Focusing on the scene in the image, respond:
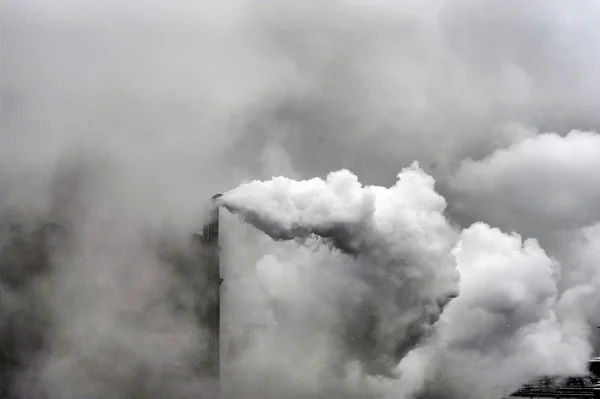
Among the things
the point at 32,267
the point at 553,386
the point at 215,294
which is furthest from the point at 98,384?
the point at 553,386

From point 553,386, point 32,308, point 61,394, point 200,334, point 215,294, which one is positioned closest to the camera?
point 61,394

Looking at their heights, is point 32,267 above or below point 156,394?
above

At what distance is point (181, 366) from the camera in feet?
170

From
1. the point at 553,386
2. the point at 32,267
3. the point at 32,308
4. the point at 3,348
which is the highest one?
the point at 32,267

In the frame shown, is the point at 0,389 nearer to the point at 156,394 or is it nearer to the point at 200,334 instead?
the point at 156,394

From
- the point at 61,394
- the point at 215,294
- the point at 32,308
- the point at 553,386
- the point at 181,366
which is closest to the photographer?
the point at 61,394

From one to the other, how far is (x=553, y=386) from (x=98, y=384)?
55.4m

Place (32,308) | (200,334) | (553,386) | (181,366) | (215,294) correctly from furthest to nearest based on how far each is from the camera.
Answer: (553,386), (215,294), (200,334), (181,366), (32,308)

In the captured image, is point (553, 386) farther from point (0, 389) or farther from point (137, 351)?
point (0, 389)

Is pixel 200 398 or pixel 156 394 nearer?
pixel 156 394

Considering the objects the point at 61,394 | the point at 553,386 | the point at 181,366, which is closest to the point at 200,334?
the point at 181,366

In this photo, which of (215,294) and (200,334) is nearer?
(200,334)

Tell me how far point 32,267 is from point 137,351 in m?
11.6

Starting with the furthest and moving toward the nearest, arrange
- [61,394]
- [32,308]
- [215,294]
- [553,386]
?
[553,386]
[215,294]
[32,308]
[61,394]
